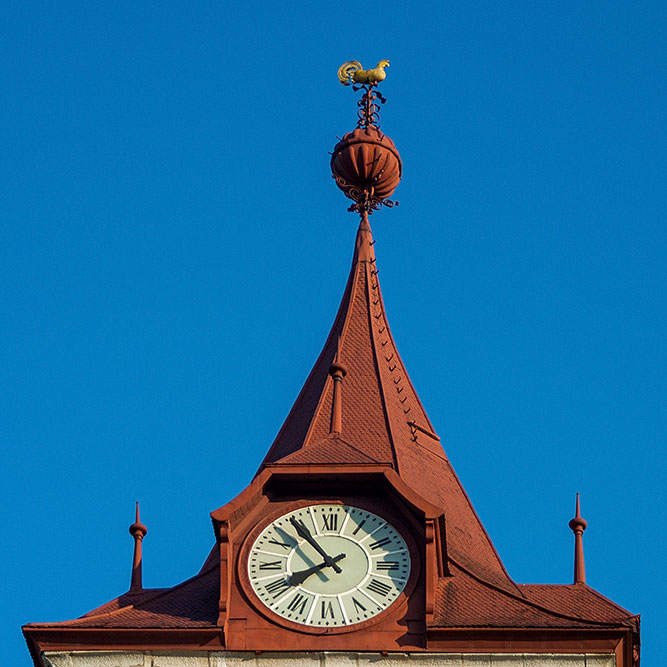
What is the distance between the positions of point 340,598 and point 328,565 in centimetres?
56

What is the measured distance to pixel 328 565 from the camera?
41094 millimetres

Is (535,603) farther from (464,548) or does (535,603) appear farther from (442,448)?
(442,448)

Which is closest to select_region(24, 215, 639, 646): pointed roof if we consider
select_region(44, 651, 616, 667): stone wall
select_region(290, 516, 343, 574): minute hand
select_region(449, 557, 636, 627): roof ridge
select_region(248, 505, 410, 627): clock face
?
select_region(449, 557, 636, 627): roof ridge

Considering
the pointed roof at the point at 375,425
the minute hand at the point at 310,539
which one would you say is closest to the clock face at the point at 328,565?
the minute hand at the point at 310,539

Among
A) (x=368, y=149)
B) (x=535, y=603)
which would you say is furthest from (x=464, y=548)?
(x=368, y=149)

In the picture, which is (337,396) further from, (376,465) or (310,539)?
(310,539)

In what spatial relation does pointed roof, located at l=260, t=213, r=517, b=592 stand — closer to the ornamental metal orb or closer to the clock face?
the clock face

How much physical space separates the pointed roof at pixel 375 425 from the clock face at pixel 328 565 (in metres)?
0.98

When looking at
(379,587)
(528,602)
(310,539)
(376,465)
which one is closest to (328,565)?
(310,539)

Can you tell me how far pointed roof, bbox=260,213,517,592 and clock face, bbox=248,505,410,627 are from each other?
976 millimetres

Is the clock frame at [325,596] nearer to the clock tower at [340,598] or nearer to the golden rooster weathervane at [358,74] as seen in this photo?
the clock tower at [340,598]

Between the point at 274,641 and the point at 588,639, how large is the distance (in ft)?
15.2

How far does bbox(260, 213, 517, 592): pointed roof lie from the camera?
4375 cm

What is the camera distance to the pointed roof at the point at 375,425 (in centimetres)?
4375
